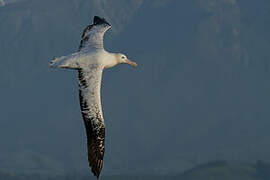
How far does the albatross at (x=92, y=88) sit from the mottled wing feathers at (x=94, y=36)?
40 centimetres

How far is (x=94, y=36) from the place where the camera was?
3309 centimetres

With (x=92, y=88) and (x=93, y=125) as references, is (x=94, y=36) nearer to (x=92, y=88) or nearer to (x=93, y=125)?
(x=92, y=88)

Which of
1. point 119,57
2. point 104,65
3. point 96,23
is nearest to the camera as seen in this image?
point 104,65

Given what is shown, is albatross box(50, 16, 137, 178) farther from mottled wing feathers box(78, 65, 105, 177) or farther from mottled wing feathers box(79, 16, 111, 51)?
mottled wing feathers box(79, 16, 111, 51)

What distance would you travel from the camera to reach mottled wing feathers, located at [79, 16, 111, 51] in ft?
105

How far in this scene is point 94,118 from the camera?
27797mm

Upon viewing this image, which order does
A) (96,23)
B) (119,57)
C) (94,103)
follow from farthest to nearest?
(96,23) < (119,57) < (94,103)

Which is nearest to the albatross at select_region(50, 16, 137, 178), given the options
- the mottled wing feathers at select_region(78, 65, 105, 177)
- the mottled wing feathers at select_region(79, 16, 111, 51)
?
the mottled wing feathers at select_region(78, 65, 105, 177)

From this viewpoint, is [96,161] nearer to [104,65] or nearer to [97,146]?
[97,146]

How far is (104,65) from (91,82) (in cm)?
150

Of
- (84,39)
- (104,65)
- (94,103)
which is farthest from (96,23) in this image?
(94,103)

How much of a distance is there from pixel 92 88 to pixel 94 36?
5.55m

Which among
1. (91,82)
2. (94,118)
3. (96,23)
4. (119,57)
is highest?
(96,23)

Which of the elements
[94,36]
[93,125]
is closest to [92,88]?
[93,125]
